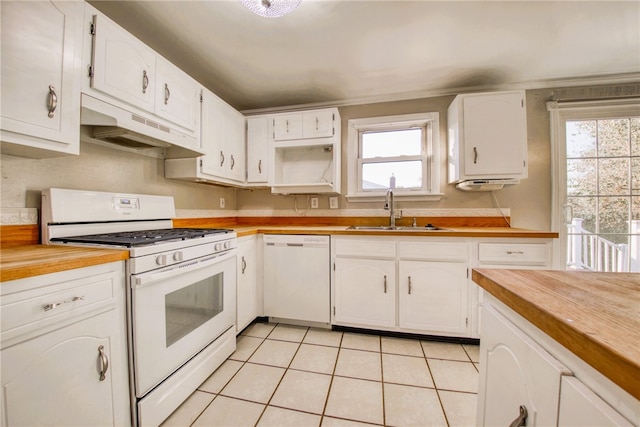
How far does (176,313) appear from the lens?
1.28 m

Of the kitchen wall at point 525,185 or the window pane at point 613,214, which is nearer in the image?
the window pane at point 613,214

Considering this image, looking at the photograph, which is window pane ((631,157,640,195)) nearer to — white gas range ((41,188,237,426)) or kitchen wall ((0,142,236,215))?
white gas range ((41,188,237,426))

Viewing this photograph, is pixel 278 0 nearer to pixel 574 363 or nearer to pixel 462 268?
pixel 574 363

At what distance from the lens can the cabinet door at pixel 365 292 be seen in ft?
6.32

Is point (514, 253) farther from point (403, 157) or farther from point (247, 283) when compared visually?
point (247, 283)

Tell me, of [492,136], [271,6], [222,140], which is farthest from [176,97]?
[492,136]

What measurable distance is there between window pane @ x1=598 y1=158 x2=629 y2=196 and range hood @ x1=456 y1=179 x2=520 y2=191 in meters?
0.76

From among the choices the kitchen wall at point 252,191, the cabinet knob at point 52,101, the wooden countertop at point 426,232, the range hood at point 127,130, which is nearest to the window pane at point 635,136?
the kitchen wall at point 252,191

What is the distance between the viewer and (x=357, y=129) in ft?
8.62

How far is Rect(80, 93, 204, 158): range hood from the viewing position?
1.22 metres

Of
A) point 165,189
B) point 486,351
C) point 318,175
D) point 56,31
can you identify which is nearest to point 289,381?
point 486,351

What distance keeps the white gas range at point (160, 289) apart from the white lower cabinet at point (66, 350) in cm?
7

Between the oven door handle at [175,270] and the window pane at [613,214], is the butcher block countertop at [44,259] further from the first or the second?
the window pane at [613,214]

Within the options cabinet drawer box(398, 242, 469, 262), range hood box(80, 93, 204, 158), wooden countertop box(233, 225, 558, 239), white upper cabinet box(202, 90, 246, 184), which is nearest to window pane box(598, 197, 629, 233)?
wooden countertop box(233, 225, 558, 239)
